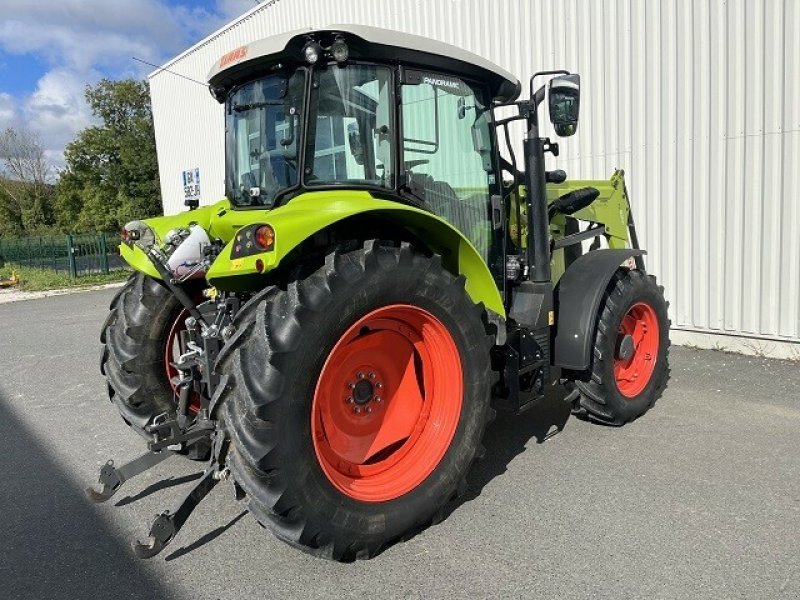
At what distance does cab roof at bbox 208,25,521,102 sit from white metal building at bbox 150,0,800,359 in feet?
10.9

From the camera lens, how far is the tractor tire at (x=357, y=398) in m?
2.46

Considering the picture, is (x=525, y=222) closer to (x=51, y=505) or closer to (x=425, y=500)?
(x=425, y=500)

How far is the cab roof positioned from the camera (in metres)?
2.84

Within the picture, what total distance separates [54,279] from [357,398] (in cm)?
1837

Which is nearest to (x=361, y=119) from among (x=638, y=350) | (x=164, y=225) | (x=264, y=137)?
(x=264, y=137)

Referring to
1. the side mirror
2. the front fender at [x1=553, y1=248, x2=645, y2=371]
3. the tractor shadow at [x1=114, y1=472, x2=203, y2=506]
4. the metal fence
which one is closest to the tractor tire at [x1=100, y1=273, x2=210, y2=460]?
the tractor shadow at [x1=114, y1=472, x2=203, y2=506]

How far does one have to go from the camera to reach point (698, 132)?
19.7 feet

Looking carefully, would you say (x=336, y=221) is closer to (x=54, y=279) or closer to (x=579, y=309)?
(x=579, y=309)

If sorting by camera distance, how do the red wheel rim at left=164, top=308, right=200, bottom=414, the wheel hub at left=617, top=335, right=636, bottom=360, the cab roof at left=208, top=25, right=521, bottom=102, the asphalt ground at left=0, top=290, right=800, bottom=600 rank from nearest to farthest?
the asphalt ground at left=0, top=290, right=800, bottom=600 → the cab roof at left=208, top=25, right=521, bottom=102 → the red wheel rim at left=164, top=308, right=200, bottom=414 → the wheel hub at left=617, top=335, right=636, bottom=360

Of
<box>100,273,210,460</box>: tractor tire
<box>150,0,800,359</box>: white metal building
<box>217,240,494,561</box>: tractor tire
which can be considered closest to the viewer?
<box>217,240,494,561</box>: tractor tire

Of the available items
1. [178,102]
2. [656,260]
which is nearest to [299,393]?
[656,260]

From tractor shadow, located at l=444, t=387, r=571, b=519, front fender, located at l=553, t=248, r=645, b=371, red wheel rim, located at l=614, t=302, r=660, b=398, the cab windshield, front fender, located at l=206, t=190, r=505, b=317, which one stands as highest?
the cab windshield

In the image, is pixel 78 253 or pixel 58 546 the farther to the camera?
pixel 78 253

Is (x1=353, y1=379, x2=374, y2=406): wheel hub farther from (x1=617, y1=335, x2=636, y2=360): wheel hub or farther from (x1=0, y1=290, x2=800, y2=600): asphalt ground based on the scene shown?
(x1=617, y1=335, x2=636, y2=360): wheel hub
